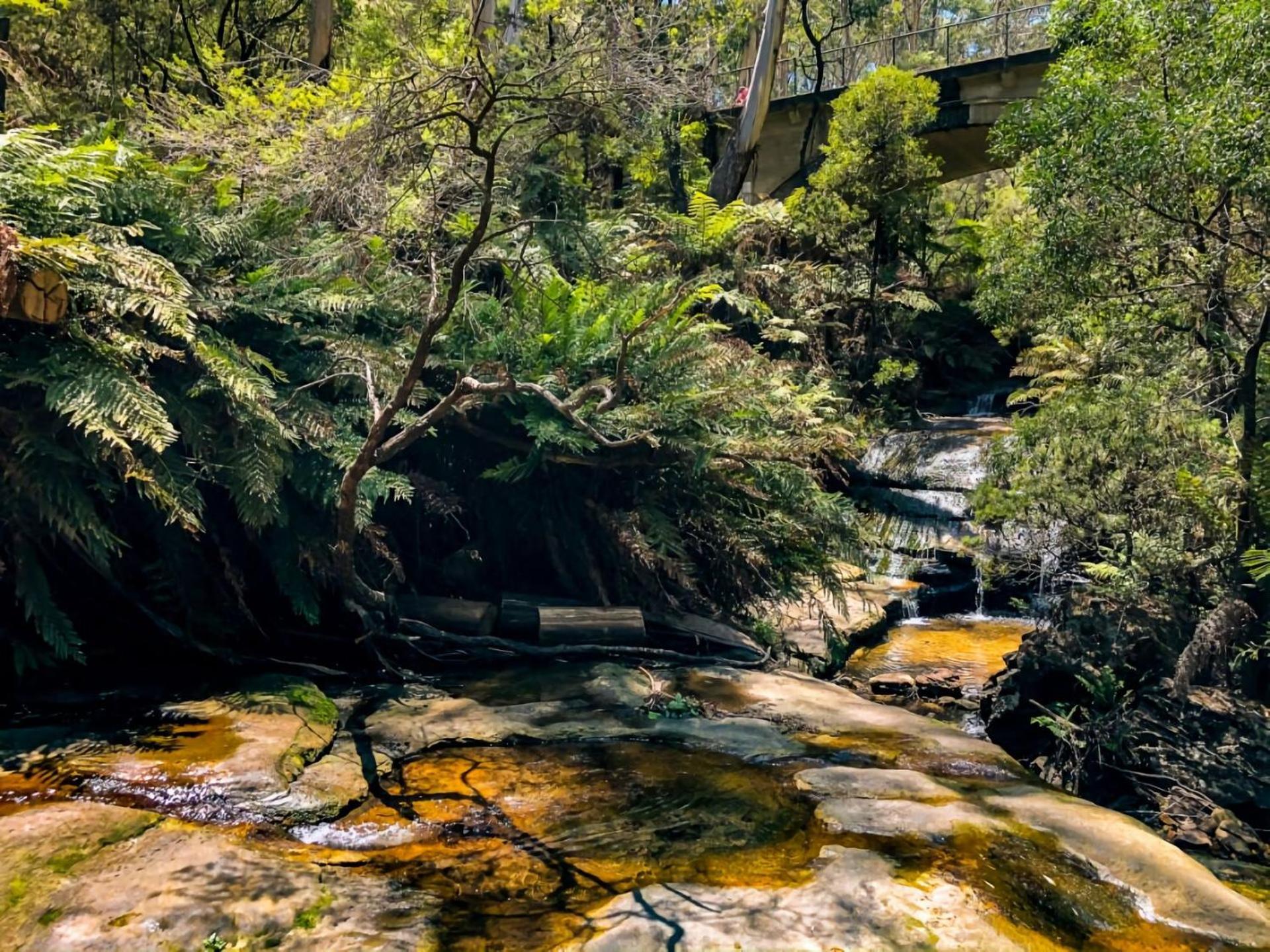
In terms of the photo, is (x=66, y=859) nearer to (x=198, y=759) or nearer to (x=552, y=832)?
(x=198, y=759)

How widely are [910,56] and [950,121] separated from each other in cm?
809

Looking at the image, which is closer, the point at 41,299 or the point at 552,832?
the point at 552,832

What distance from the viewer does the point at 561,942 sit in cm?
266

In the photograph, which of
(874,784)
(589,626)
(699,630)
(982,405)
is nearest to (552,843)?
(874,784)

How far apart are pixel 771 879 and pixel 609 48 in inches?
129

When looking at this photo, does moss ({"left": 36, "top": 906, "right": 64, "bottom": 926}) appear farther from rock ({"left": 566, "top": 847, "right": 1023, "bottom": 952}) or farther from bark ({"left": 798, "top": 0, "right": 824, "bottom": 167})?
bark ({"left": 798, "top": 0, "right": 824, "bottom": 167})

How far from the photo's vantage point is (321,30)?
1340 centimetres

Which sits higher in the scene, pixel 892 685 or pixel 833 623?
pixel 833 623

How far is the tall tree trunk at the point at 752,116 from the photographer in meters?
15.6

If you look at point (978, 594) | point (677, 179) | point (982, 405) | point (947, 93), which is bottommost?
point (978, 594)

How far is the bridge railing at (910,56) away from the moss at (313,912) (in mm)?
15170

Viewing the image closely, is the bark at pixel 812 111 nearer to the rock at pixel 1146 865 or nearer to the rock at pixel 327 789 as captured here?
the rock at pixel 1146 865

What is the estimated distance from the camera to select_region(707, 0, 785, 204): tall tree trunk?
15.6m

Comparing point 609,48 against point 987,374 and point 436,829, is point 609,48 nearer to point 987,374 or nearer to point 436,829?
point 436,829
